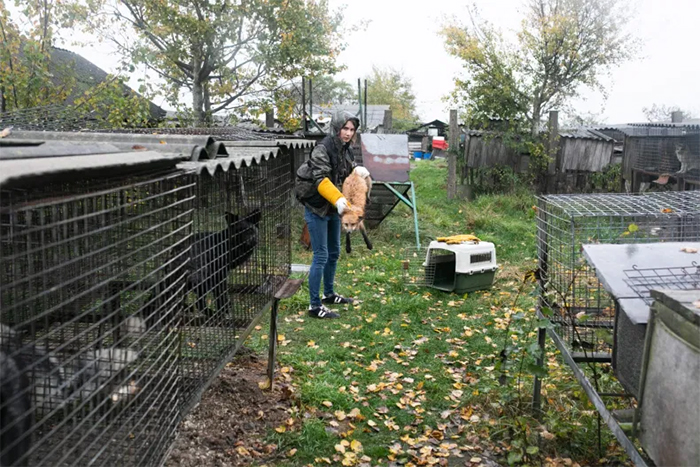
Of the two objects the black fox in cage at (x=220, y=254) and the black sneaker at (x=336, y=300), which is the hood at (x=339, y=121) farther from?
the black fox in cage at (x=220, y=254)

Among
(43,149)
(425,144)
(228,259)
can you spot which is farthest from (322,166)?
(425,144)

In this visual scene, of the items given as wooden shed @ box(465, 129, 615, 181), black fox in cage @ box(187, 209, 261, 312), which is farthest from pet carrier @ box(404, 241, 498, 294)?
wooden shed @ box(465, 129, 615, 181)

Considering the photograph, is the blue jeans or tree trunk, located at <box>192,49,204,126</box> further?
tree trunk, located at <box>192,49,204,126</box>

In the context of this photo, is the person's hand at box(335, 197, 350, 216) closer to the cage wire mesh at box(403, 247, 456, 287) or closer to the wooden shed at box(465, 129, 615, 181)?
the cage wire mesh at box(403, 247, 456, 287)

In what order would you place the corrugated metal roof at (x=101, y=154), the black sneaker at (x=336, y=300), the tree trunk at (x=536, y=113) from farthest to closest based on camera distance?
1. the tree trunk at (x=536, y=113)
2. the black sneaker at (x=336, y=300)
3. the corrugated metal roof at (x=101, y=154)

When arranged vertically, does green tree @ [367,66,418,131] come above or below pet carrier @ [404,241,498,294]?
above

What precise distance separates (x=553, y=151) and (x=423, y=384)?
41.7ft

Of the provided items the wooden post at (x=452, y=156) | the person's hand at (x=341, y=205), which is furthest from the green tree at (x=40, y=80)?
the wooden post at (x=452, y=156)

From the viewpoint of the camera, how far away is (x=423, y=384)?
516 cm

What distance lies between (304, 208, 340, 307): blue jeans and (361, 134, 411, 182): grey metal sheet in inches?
159

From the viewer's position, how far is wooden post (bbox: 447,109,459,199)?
642 inches

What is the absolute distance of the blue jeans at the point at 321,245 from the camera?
650 cm

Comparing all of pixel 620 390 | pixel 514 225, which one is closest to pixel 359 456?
pixel 620 390

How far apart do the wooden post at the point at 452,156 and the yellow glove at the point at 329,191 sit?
10579mm
